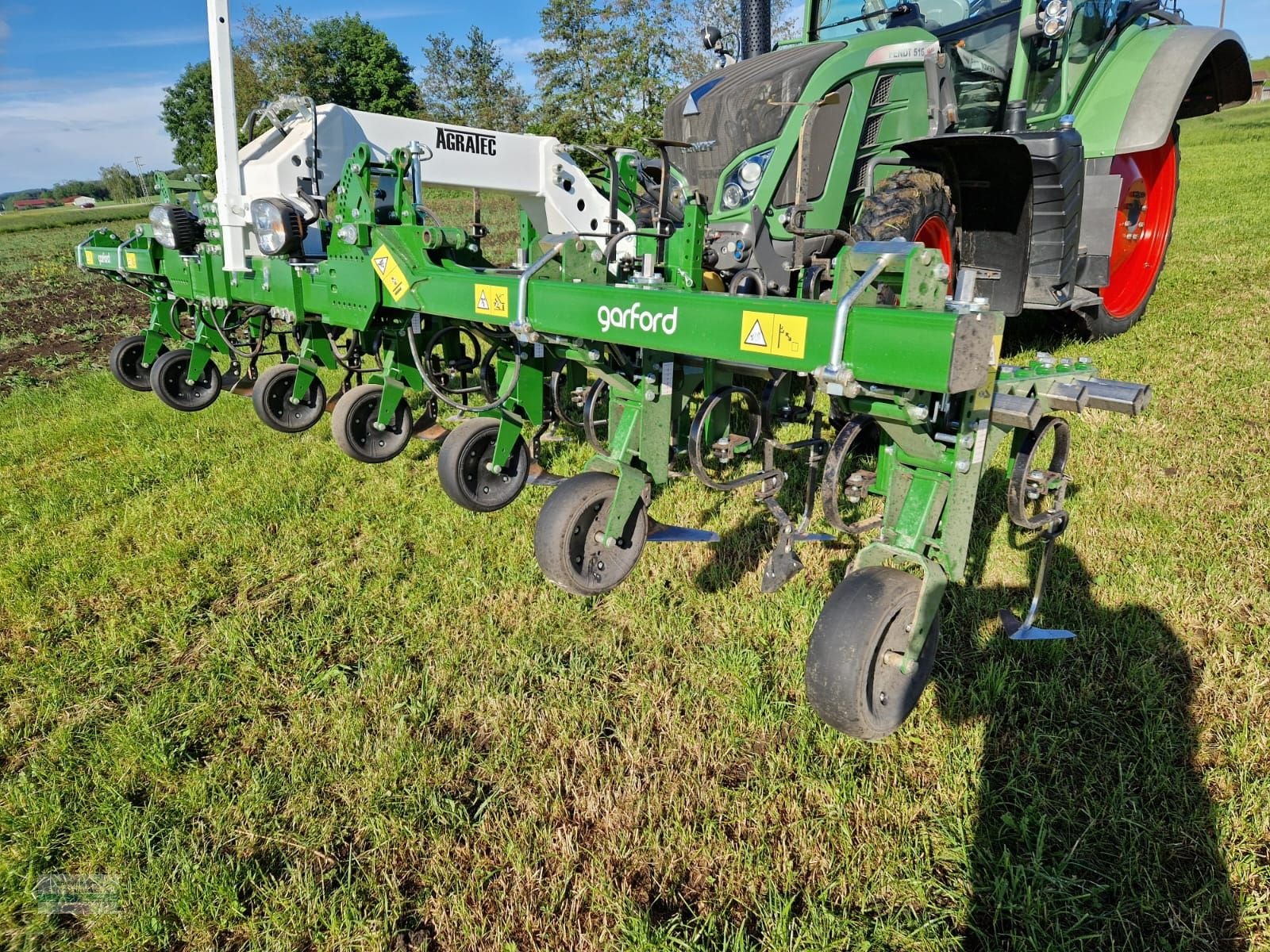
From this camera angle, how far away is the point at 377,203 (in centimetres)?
369

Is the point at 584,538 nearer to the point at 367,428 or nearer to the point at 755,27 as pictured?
the point at 367,428

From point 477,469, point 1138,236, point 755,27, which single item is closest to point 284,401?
point 477,469

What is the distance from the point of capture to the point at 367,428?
428 centimetres

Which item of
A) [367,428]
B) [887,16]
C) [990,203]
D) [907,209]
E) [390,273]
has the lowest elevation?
[367,428]

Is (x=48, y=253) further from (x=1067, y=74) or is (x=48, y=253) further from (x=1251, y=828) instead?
(x=1251, y=828)

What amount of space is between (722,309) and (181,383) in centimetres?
454

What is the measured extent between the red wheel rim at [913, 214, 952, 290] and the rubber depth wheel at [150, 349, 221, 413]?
178 inches

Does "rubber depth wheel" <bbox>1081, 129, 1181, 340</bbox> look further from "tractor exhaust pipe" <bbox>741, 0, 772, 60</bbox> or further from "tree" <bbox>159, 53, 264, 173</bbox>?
"tree" <bbox>159, 53, 264, 173</bbox>

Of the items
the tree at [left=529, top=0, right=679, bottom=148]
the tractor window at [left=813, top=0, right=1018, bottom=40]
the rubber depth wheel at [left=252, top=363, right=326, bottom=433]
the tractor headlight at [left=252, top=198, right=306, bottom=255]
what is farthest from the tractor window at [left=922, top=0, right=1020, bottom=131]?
the tree at [left=529, top=0, right=679, bottom=148]

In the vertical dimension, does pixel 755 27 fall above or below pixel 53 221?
below

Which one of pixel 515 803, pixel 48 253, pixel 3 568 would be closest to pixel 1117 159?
pixel 515 803

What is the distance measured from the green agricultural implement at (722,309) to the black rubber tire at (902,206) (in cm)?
2

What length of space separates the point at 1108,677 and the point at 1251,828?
0.67 m

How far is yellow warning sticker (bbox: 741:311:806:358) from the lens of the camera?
1.97 metres
